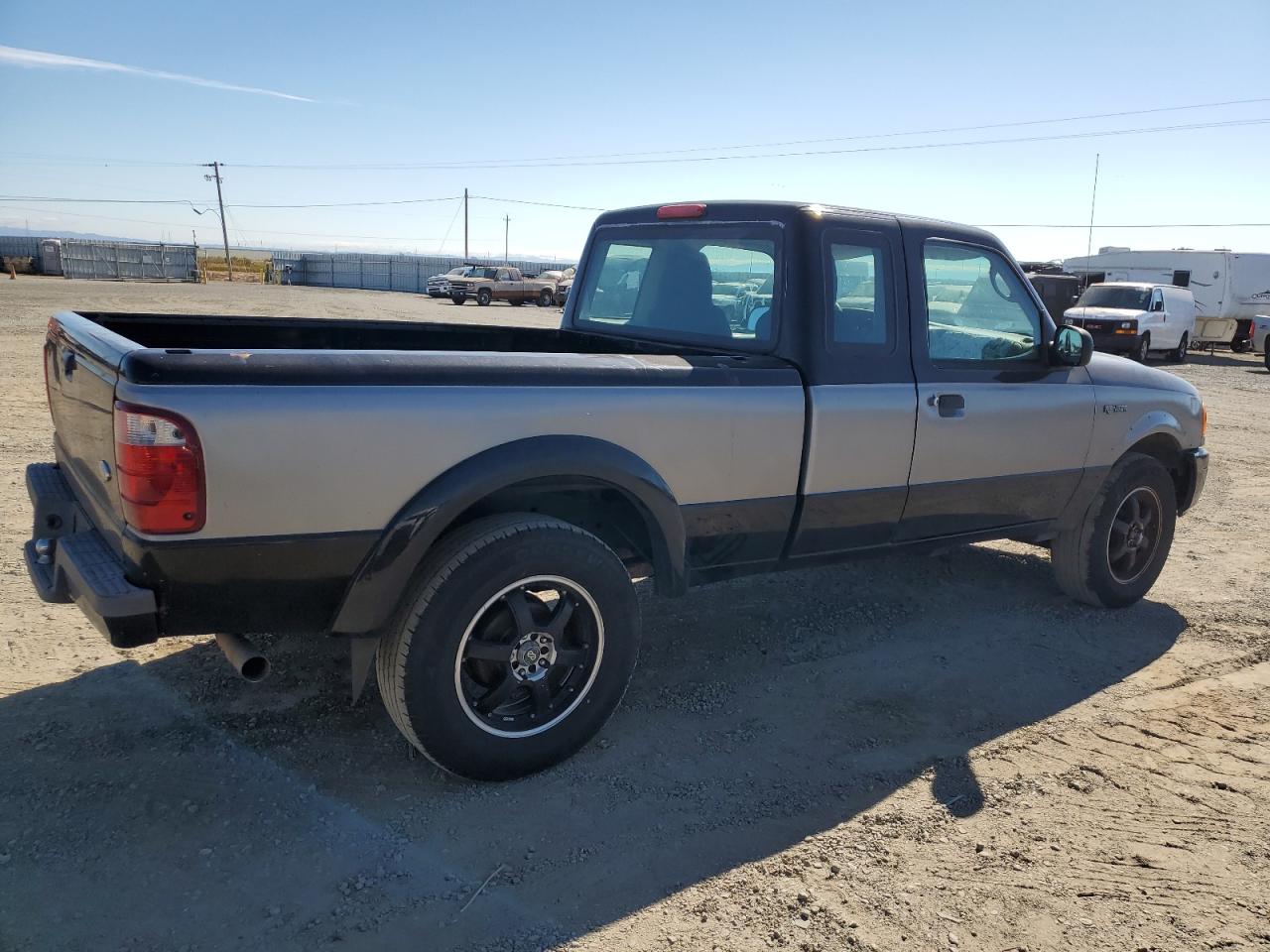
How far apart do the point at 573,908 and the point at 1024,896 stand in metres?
1.35

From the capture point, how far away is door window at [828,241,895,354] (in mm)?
4090

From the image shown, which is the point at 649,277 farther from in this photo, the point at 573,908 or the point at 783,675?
the point at 573,908

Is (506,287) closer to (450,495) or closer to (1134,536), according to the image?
(1134,536)

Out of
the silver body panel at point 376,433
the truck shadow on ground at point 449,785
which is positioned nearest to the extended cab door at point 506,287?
the truck shadow on ground at point 449,785

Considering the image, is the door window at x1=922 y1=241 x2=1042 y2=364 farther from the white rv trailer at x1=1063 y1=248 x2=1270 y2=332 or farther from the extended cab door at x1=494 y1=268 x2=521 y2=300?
the extended cab door at x1=494 y1=268 x2=521 y2=300

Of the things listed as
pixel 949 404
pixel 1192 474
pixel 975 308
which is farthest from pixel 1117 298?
pixel 949 404

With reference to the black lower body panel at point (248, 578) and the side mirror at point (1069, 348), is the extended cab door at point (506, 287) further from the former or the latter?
the black lower body panel at point (248, 578)

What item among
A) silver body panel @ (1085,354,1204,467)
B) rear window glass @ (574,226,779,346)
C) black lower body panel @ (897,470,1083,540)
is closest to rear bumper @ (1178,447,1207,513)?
silver body panel @ (1085,354,1204,467)

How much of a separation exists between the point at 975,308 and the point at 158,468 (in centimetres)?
367

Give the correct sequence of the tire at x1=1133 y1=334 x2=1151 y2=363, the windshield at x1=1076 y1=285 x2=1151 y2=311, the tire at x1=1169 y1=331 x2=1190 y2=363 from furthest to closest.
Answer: the tire at x1=1169 y1=331 x2=1190 y2=363
the windshield at x1=1076 y1=285 x2=1151 y2=311
the tire at x1=1133 y1=334 x2=1151 y2=363

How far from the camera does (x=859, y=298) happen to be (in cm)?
419

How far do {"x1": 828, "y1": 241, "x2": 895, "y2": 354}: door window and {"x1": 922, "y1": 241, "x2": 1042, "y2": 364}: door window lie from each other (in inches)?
10.5

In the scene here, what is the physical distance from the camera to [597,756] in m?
3.56

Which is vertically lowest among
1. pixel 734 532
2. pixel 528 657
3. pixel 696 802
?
pixel 696 802
